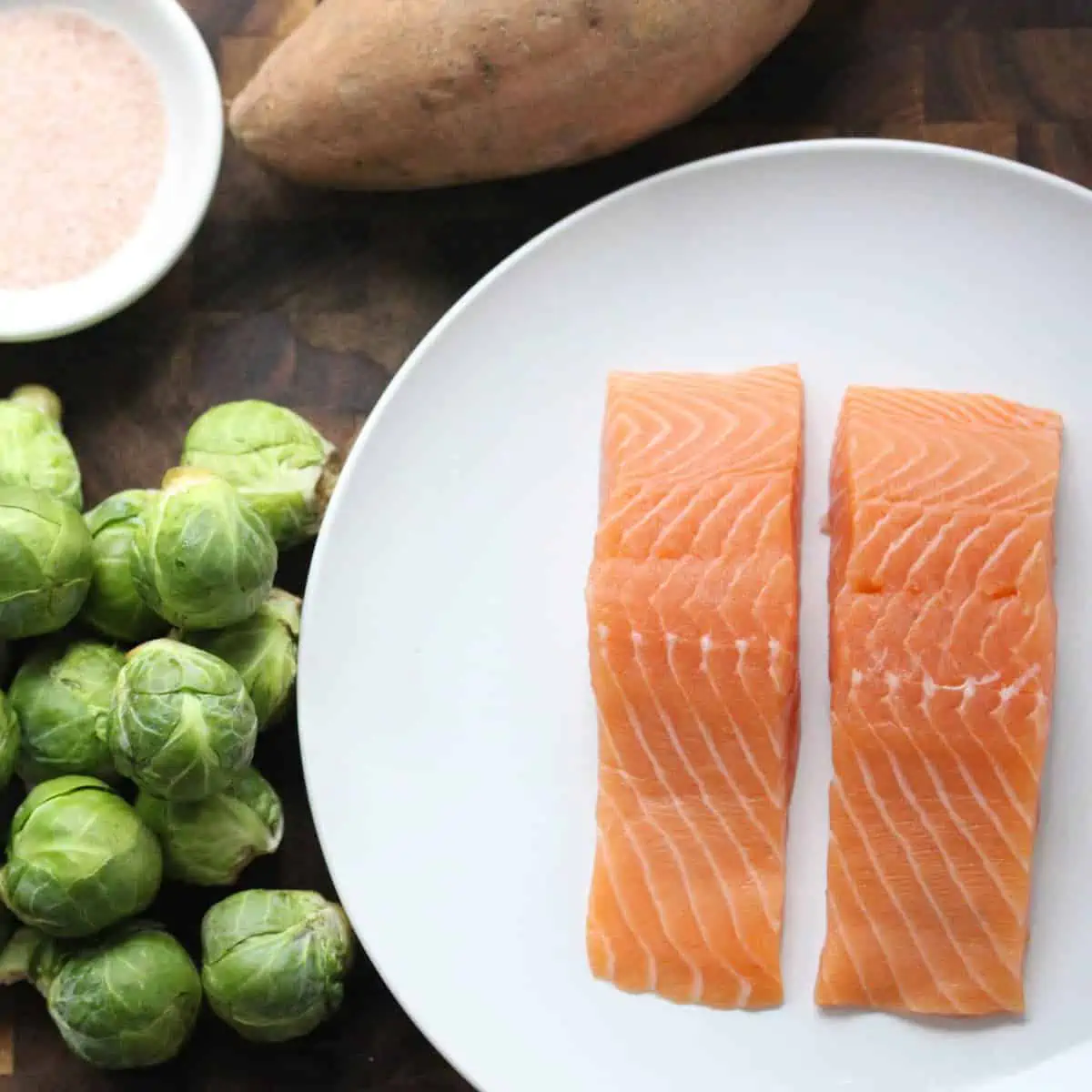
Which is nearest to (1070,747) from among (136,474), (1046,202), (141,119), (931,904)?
(931,904)

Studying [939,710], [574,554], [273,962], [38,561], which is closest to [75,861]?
[273,962]

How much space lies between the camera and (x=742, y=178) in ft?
7.82

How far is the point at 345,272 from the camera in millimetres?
2604

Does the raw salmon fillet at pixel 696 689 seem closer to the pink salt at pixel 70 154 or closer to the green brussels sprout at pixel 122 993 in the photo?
the green brussels sprout at pixel 122 993

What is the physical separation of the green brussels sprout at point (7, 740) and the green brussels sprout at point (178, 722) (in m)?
0.20

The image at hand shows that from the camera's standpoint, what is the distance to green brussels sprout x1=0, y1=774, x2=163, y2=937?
2170 mm

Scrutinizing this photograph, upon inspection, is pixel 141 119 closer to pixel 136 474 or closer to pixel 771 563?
pixel 136 474

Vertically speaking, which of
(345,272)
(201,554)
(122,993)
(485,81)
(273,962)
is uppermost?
(485,81)

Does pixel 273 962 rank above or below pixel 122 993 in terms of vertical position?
above

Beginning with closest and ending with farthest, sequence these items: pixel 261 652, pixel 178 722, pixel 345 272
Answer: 1. pixel 178 722
2. pixel 261 652
3. pixel 345 272

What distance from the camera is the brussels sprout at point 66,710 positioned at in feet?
7.52

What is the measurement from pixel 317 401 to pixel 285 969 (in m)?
1.06

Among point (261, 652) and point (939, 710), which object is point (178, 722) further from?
point (939, 710)

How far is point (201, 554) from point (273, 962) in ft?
2.33
